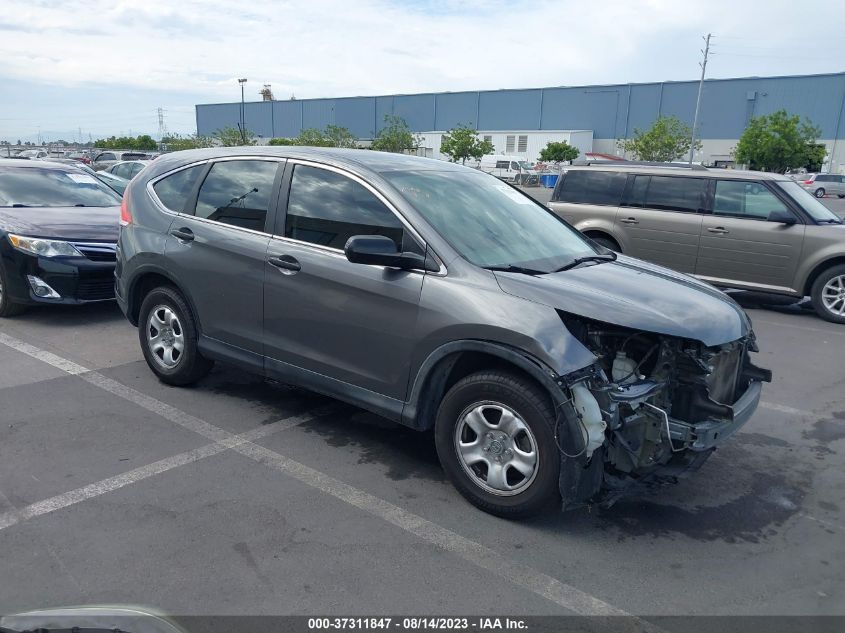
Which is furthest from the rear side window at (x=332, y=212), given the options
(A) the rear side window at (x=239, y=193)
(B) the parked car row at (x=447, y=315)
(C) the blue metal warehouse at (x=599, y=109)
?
(C) the blue metal warehouse at (x=599, y=109)

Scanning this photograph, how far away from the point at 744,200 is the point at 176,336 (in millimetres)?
7479

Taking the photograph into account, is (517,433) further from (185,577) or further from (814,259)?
(814,259)

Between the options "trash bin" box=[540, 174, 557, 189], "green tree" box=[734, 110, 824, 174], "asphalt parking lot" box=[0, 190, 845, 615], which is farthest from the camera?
"trash bin" box=[540, 174, 557, 189]

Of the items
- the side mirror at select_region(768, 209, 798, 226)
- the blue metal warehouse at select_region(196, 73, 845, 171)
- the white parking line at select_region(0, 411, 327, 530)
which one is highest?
the blue metal warehouse at select_region(196, 73, 845, 171)

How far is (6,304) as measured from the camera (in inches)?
288

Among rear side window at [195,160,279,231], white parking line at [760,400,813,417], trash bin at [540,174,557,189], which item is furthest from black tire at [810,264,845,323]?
trash bin at [540,174,557,189]

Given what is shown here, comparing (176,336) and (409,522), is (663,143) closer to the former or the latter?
(176,336)

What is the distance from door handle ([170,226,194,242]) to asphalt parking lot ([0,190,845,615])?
1.21 meters

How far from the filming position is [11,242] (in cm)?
702

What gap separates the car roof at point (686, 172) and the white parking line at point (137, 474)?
6.86 metres

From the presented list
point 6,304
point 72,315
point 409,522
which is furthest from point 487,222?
point 6,304

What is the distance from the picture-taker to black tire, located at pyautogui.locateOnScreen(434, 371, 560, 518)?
3.33m

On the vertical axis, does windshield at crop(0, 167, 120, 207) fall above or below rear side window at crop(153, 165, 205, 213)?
below

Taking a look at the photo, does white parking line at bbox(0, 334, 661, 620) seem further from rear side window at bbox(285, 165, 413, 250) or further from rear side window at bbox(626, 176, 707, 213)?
rear side window at bbox(626, 176, 707, 213)
